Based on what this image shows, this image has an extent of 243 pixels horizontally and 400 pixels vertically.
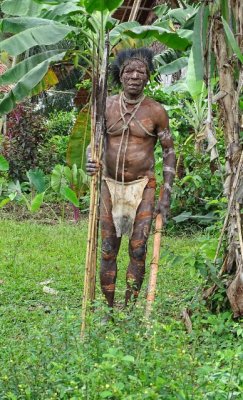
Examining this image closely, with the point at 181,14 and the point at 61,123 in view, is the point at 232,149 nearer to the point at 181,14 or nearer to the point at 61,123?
the point at 181,14

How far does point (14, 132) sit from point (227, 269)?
832 cm

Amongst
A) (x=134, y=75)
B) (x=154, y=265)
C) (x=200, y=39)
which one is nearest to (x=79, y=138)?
(x=134, y=75)

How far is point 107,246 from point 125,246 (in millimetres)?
4275

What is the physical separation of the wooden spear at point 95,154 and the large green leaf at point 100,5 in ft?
0.80

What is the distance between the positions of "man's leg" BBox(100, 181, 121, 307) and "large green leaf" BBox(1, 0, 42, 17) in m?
2.19

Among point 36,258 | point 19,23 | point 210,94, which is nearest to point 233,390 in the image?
point 210,94

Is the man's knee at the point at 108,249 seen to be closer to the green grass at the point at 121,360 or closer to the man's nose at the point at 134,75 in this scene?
the green grass at the point at 121,360

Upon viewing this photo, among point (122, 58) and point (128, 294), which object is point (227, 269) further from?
point (122, 58)

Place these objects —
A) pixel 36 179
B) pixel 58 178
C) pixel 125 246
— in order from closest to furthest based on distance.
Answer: pixel 125 246 → pixel 58 178 → pixel 36 179

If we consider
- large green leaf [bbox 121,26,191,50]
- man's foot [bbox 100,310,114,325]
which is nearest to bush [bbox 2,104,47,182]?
large green leaf [bbox 121,26,191,50]

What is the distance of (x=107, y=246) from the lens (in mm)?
6547

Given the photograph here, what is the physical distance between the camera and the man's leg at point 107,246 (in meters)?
6.52

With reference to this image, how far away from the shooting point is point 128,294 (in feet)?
21.1

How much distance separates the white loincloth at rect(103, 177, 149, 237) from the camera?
256 inches
